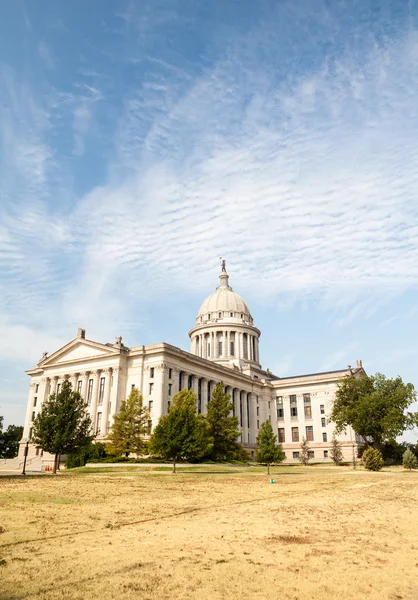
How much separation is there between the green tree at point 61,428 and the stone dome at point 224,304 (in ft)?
214

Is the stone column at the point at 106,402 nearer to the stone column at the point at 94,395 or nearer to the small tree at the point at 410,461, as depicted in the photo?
the stone column at the point at 94,395

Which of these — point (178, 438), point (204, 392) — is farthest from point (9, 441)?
point (178, 438)

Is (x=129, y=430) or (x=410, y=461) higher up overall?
(x=129, y=430)

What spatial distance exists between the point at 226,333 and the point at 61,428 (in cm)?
6346

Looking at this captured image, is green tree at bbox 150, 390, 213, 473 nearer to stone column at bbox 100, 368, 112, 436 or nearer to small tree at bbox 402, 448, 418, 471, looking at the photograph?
small tree at bbox 402, 448, 418, 471

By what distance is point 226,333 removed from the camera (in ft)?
339

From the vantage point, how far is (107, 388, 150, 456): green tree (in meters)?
57.2

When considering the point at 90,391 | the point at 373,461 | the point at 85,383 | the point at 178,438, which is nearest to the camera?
the point at 178,438

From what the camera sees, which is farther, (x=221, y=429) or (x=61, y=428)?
(x=221, y=429)

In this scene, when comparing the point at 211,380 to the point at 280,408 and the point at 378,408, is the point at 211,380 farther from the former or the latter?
the point at 378,408

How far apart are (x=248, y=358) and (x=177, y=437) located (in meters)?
63.0

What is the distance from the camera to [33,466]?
62.3 m

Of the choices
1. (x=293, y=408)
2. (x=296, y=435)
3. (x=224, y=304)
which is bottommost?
(x=296, y=435)

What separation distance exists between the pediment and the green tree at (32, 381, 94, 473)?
27579 mm
